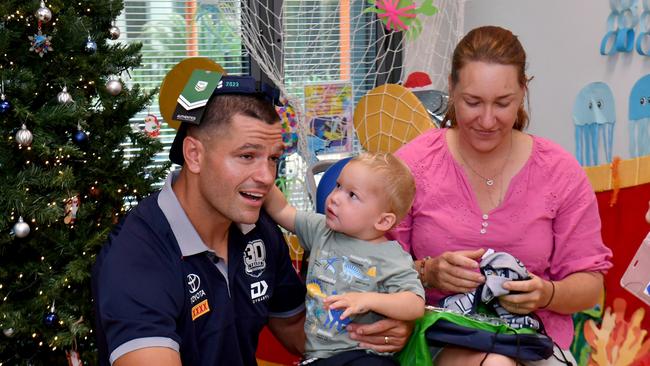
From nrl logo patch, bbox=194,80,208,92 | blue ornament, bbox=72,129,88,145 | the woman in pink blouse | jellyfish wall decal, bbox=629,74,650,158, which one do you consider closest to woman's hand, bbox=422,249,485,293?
the woman in pink blouse

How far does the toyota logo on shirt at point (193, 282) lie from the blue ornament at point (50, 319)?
1.16m

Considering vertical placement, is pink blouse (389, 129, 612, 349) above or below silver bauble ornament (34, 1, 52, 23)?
below

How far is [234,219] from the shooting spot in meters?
1.76

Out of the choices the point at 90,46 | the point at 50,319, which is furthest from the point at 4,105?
the point at 50,319

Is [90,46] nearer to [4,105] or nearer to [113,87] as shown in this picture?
[113,87]

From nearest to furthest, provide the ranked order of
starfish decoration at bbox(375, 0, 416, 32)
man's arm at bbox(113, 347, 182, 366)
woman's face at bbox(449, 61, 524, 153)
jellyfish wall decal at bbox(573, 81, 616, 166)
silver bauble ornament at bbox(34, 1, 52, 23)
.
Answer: man's arm at bbox(113, 347, 182, 366) → woman's face at bbox(449, 61, 524, 153) → silver bauble ornament at bbox(34, 1, 52, 23) → jellyfish wall decal at bbox(573, 81, 616, 166) → starfish decoration at bbox(375, 0, 416, 32)

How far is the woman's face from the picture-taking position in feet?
6.49

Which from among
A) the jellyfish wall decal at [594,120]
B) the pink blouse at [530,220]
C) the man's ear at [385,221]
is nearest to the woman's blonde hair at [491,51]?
the pink blouse at [530,220]

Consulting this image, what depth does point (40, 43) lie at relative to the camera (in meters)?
2.59

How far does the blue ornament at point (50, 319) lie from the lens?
105 inches

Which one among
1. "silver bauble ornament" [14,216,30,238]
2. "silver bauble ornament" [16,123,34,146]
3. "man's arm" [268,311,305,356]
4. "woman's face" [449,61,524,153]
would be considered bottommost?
"man's arm" [268,311,305,356]

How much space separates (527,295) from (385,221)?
392 millimetres

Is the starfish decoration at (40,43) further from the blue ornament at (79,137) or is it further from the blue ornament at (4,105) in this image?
the blue ornament at (79,137)

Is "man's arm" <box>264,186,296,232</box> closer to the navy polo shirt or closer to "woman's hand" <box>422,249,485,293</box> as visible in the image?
the navy polo shirt
